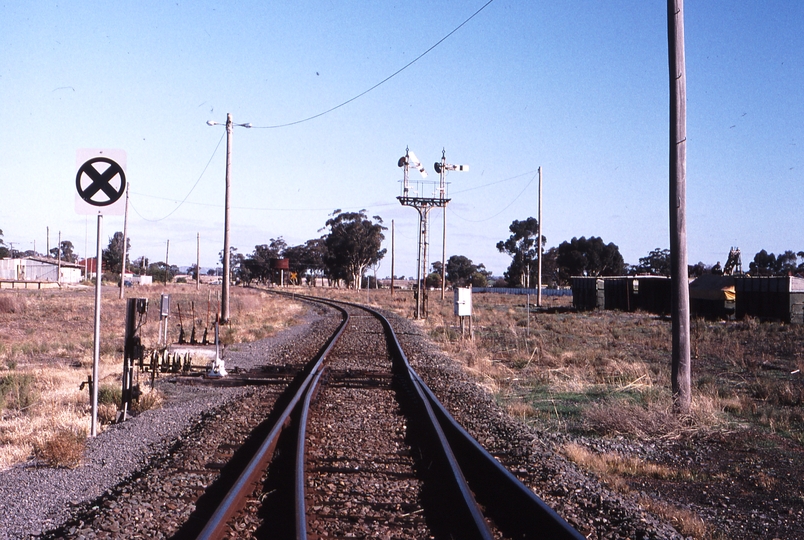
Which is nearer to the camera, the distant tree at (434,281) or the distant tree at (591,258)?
the distant tree at (591,258)

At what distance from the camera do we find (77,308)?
3991 cm

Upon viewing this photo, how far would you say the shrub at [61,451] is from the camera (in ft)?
21.7

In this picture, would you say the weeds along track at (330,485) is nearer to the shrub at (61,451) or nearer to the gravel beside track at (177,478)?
the gravel beside track at (177,478)

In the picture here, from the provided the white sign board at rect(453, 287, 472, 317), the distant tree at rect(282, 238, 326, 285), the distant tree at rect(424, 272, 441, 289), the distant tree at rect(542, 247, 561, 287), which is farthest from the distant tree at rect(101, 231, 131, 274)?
the white sign board at rect(453, 287, 472, 317)

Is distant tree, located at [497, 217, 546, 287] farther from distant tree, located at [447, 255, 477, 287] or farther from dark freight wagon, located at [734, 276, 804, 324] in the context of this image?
dark freight wagon, located at [734, 276, 804, 324]

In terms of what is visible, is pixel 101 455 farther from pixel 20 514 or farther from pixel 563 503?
pixel 563 503

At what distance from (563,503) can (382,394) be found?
587 centimetres

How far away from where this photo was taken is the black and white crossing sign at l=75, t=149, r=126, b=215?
7688 mm

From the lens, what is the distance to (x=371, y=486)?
6047mm

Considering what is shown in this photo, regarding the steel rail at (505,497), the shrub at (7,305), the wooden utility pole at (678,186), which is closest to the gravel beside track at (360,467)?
the steel rail at (505,497)

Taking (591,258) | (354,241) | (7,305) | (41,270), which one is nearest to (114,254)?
(41,270)

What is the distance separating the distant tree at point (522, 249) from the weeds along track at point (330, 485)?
102 meters

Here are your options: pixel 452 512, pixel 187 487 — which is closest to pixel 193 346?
pixel 187 487

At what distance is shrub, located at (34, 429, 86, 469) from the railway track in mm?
1706
